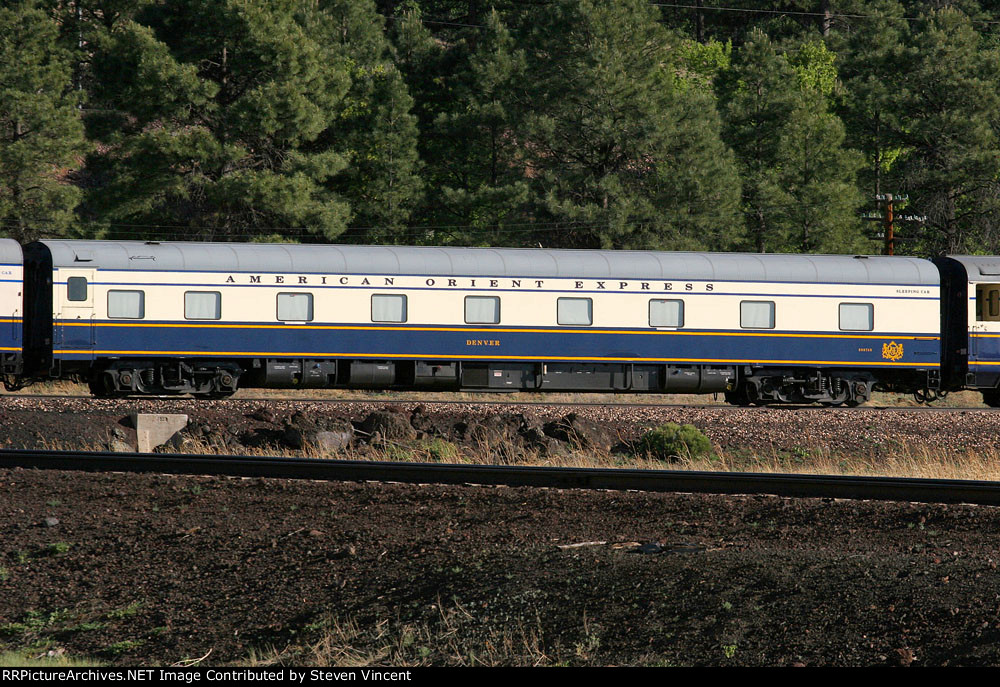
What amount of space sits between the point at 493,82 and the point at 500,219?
517 cm

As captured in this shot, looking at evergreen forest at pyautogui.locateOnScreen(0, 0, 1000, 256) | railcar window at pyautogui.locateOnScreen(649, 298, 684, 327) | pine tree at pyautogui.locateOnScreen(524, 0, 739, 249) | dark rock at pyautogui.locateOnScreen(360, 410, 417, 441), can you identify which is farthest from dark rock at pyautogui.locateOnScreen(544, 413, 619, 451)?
pine tree at pyautogui.locateOnScreen(524, 0, 739, 249)

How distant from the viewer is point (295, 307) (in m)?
22.7

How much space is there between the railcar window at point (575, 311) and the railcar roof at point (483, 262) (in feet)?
1.69

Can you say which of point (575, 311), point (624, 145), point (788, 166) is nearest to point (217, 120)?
point (624, 145)

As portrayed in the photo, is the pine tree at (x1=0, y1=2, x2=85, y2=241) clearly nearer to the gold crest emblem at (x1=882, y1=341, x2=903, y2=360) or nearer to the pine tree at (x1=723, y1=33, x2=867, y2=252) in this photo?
the pine tree at (x1=723, y1=33, x2=867, y2=252)

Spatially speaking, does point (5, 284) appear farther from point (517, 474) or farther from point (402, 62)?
point (402, 62)

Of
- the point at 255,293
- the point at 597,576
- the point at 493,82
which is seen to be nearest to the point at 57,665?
the point at 597,576

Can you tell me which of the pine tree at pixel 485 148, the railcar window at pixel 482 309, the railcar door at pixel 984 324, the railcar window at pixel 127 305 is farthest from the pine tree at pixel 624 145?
the railcar window at pixel 127 305

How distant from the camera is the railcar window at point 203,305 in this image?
22.2m

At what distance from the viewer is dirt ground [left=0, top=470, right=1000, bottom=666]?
7.58 m

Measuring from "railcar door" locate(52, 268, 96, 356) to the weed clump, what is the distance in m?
10.8

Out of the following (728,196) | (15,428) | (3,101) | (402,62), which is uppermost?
(402,62)

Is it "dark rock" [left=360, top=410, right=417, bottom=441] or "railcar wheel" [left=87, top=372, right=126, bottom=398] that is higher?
"railcar wheel" [left=87, top=372, right=126, bottom=398]

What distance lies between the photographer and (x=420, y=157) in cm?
4378
